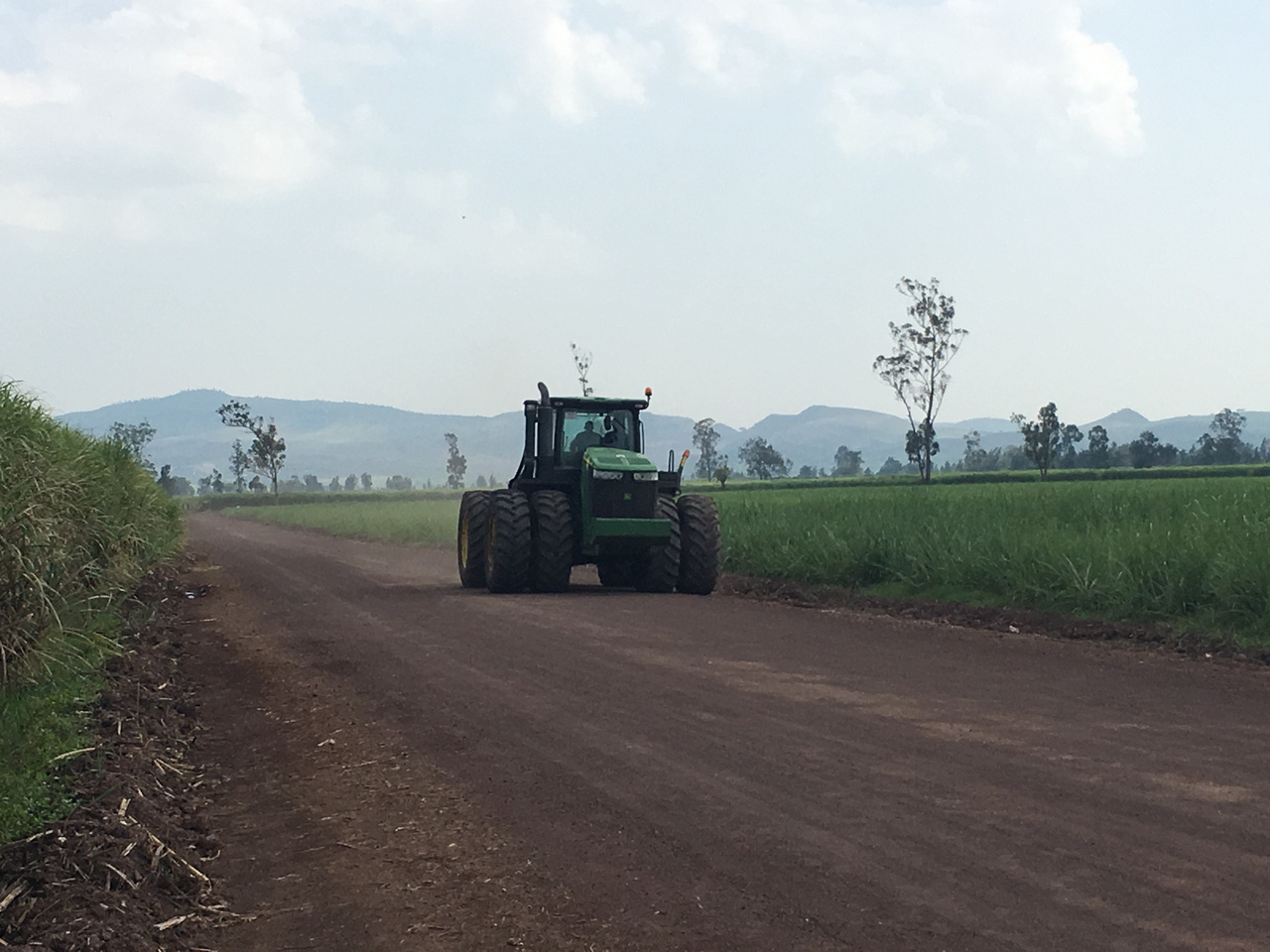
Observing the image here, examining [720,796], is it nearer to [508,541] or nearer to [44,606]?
[44,606]

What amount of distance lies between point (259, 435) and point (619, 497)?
3810 inches

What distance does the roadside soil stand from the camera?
474cm

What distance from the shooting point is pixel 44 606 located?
27.7 feet

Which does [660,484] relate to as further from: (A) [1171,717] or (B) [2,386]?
(A) [1171,717]

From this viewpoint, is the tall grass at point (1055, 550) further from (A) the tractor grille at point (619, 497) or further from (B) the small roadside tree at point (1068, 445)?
(B) the small roadside tree at point (1068, 445)

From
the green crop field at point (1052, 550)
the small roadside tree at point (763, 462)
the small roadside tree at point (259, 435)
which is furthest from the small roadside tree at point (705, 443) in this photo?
the green crop field at point (1052, 550)

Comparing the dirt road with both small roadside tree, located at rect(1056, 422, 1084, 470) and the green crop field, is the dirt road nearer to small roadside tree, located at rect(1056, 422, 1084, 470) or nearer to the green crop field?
the green crop field

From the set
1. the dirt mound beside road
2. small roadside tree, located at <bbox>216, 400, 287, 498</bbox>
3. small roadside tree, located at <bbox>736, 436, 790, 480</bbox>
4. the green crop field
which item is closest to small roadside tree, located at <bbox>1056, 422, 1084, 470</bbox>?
small roadside tree, located at <bbox>736, 436, 790, 480</bbox>

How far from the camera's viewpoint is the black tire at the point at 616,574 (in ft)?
63.6

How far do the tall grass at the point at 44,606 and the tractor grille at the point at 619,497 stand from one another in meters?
6.71

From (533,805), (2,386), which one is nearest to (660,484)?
(2,386)

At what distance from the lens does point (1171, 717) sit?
8.24m

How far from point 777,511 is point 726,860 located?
20685mm

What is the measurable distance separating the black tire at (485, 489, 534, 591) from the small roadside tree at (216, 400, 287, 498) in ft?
305
